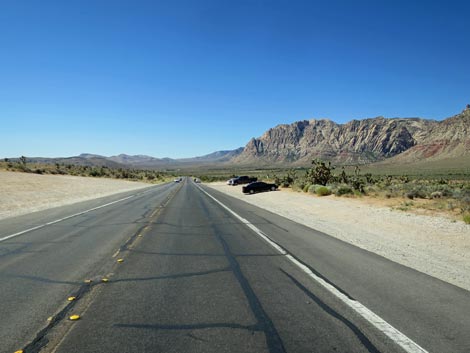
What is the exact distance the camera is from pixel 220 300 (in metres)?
5.72

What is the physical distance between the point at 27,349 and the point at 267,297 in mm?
3302

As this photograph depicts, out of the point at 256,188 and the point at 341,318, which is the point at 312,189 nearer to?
the point at 256,188

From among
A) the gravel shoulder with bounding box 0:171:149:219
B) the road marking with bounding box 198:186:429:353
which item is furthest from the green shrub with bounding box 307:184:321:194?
the road marking with bounding box 198:186:429:353

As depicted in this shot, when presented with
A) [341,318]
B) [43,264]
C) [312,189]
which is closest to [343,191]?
[312,189]

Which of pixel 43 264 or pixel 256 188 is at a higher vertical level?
pixel 43 264

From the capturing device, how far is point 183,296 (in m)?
5.88

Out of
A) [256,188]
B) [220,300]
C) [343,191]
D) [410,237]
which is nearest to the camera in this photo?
[220,300]

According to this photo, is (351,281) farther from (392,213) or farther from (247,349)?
(392,213)

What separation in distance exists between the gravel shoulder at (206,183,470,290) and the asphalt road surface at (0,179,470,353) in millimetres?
750

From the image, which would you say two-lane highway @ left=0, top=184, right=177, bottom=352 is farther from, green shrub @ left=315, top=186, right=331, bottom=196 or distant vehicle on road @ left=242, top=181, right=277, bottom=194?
distant vehicle on road @ left=242, top=181, right=277, bottom=194

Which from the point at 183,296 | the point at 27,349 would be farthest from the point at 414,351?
the point at 27,349

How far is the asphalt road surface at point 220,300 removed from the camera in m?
4.36

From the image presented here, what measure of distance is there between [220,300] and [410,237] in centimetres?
927

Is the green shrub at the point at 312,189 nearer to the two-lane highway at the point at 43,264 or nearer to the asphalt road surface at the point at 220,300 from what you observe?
the two-lane highway at the point at 43,264
